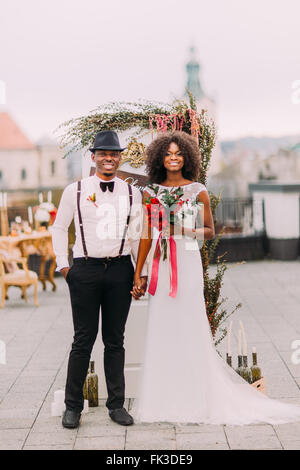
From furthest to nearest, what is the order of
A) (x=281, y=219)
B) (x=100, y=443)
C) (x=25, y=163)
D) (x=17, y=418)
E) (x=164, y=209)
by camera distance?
(x=25, y=163)
(x=281, y=219)
(x=17, y=418)
(x=164, y=209)
(x=100, y=443)

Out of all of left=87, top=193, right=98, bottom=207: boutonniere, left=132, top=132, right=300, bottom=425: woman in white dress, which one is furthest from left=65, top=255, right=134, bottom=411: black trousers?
left=87, top=193, right=98, bottom=207: boutonniere

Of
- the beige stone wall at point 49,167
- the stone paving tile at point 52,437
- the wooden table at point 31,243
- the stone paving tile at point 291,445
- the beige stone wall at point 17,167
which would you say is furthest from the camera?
the beige stone wall at point 49,167

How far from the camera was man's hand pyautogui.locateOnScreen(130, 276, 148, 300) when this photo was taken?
15.1ft

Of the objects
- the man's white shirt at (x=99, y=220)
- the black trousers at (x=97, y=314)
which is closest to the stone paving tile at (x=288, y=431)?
the black trousers at (x=97, y=314)

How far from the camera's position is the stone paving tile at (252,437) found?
4211 mm

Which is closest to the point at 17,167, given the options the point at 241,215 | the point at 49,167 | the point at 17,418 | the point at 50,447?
the point at 49,167

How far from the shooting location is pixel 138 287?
181 inches

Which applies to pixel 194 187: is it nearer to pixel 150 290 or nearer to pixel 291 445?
pixel 150 290

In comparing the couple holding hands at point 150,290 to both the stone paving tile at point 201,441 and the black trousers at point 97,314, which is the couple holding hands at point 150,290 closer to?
the black trousers at point 97,314

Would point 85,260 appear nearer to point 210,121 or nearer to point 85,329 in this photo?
point 85,329

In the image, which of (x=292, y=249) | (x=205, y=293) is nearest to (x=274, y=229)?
(x=292, y=249)

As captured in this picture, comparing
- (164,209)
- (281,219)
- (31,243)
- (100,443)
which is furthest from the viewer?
(281,219)

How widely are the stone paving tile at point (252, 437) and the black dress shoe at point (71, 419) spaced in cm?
101

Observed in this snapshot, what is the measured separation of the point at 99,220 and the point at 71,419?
4.52 feet
